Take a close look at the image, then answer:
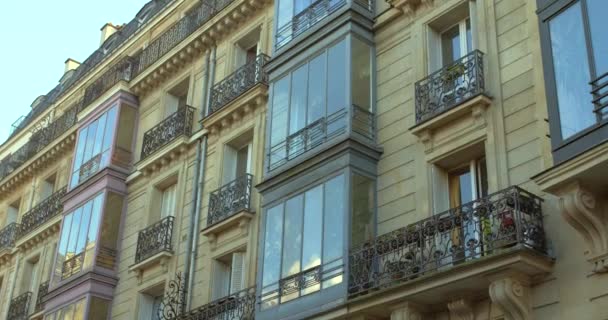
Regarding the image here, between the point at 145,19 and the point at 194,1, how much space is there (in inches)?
149

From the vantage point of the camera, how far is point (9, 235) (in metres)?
30.4

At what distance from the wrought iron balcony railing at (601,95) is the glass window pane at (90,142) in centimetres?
1654

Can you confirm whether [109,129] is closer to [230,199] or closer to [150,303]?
[150,303]

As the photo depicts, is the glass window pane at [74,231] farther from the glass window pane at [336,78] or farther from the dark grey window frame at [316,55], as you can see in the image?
the glass window pane at [336,78]

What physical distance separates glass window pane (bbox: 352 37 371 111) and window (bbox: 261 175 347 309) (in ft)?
6.06

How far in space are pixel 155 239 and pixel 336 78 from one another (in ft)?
23.5

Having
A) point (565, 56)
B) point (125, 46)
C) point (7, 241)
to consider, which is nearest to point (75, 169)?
point (125, 46)

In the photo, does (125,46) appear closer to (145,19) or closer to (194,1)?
(145,19)

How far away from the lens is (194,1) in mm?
25328

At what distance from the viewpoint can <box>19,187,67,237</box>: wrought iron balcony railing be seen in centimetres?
2745

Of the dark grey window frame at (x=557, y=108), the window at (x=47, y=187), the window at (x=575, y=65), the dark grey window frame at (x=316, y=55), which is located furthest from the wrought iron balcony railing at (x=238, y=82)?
the window at (x=47, y=187)

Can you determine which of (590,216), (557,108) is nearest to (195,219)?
(557,108)

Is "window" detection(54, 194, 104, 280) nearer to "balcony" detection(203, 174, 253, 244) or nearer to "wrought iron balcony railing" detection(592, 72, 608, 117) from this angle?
"balcony" detection(203, 174, 253, 244)

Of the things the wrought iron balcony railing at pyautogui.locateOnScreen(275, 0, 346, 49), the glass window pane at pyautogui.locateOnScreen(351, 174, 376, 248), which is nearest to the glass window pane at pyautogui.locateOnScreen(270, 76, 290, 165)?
the wrought iron balcony railing at pyautogui.locateOnScreen(275, 0, 346, 49)
